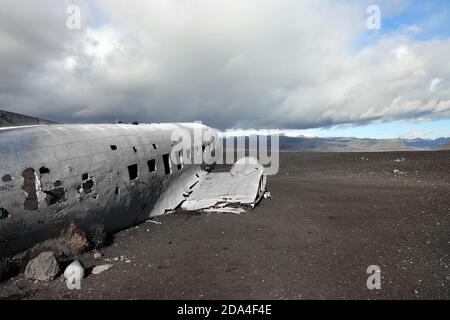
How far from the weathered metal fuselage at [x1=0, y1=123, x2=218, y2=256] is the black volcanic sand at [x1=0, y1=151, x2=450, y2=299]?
141 centimetres

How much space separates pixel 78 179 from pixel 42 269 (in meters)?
3.57

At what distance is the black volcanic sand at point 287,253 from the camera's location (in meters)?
9.84

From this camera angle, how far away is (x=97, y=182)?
1341 centimetres

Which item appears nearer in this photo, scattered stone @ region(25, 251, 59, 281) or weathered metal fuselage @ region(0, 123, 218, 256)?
scattered stone @ region(25, 251, 59, 281)

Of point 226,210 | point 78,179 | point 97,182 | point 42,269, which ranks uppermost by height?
point 78,179

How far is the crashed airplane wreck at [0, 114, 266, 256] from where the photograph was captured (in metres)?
10.9

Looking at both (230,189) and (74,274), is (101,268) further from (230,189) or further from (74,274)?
(230,189)

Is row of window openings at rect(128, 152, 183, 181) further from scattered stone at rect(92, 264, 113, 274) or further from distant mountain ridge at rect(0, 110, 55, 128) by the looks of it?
distant mountain ridge at rect(0, 110, 55, 128)

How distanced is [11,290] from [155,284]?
14.5 feet

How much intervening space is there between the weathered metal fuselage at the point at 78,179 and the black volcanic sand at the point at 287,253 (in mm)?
1409

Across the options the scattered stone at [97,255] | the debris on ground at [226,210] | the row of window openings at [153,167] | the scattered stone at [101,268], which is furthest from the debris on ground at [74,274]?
the debris on ground at [226,210]

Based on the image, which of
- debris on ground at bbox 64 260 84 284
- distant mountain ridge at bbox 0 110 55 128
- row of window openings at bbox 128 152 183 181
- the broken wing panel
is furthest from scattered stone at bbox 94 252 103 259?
distant mountain ridge at bbox 0 110 55 128

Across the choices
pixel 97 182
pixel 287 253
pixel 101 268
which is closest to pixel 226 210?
pixel 287 253
